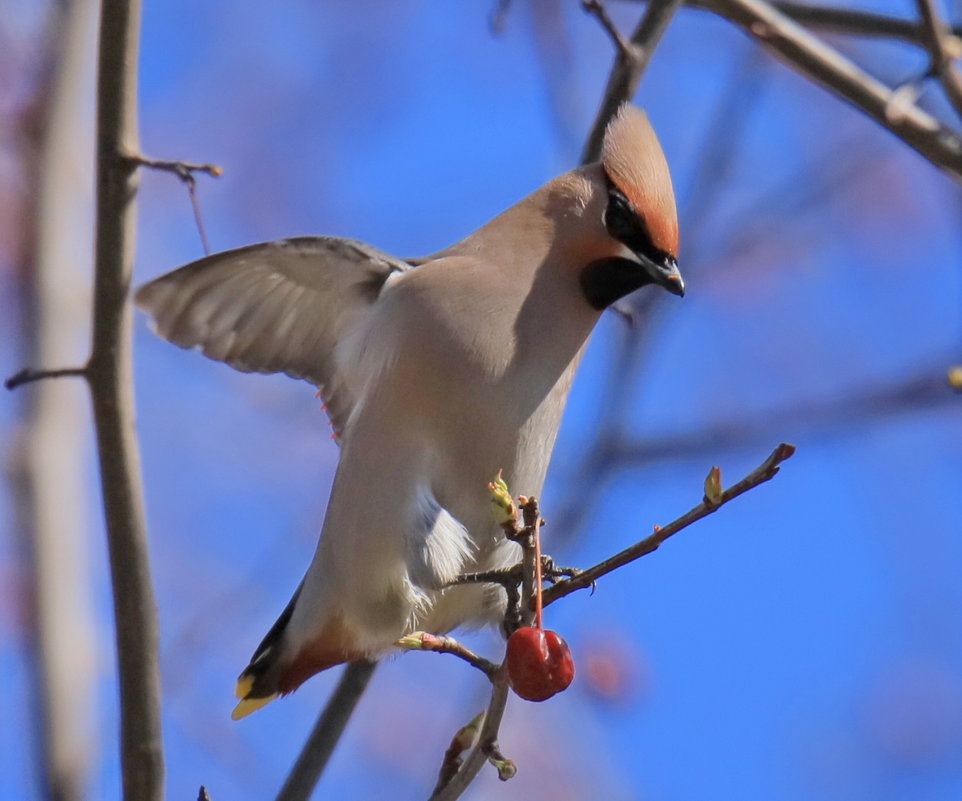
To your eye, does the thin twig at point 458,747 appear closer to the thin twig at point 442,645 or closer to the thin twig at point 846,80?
the thin twig at point 442,645

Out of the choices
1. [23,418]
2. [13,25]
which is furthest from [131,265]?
[13,25]

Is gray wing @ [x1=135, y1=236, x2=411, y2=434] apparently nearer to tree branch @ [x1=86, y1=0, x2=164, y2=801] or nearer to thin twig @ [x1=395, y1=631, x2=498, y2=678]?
tree branch @ [x1=86, y1=0, x2=164, y2=801]

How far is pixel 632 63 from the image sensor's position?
3.42m

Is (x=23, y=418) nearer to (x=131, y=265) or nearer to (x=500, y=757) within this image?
(x=131, y=265)

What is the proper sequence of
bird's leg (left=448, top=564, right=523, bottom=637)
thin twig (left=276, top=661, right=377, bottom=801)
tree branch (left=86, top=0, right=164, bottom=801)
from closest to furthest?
1. bird's leg (left=448, top=564, right=523, bottom=637)
2. tree branch (left=86, top=0, right=164, bottom=801)
3. thin twig (left=276, top=661, right=377, bottom=801)

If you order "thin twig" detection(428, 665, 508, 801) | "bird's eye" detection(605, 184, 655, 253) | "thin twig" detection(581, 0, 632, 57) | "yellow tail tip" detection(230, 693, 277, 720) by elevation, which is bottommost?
"thin twig" detection(428, 665, 508, 801)

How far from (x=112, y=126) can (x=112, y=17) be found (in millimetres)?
192

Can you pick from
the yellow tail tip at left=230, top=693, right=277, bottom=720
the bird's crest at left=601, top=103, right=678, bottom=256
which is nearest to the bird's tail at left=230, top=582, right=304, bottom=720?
the yellow tail tip at left=230, top=693, right=277, bottom=720

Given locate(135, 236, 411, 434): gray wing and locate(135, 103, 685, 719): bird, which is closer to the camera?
locate(135, 103, 685, 719): bird

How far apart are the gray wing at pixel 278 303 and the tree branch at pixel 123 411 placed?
1.89 feet

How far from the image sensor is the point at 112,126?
8.09ft

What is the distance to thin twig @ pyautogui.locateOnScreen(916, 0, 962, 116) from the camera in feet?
7.66

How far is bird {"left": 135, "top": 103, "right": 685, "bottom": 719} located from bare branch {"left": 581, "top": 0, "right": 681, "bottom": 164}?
21 centimetres

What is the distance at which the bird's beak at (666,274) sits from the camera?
2.96 meters
